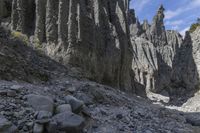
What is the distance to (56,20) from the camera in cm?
2809

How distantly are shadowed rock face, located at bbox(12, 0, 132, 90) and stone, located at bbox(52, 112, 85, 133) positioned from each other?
16597 mm

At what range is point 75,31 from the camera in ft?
92.5

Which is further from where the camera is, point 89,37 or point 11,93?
point 89,37

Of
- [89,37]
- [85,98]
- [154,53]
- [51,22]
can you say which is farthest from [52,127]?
[154,53]

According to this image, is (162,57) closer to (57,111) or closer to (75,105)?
(75,105)

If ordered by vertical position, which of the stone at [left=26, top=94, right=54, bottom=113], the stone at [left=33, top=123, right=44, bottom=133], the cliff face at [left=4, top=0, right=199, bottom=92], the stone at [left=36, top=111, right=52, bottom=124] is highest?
the cliff face at [left=4, top=0, right=199, bottom=92]

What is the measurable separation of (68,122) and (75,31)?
68.1 feet

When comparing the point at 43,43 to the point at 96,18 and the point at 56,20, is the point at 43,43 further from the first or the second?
the point at 96,18

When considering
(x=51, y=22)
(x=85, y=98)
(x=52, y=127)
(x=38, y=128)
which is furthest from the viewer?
(x=51, y=22)

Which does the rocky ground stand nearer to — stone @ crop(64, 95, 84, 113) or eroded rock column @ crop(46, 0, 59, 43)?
stone @ crop(64, 95, 84, 113)

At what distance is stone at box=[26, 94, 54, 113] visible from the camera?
8568 millimetres

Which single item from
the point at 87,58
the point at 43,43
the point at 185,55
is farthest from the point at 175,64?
the point at 43,43

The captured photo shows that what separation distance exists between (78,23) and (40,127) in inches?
854

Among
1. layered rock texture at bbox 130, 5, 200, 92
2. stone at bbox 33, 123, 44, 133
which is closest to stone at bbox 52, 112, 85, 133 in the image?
stone at bbox 33, 123, 44, 133
